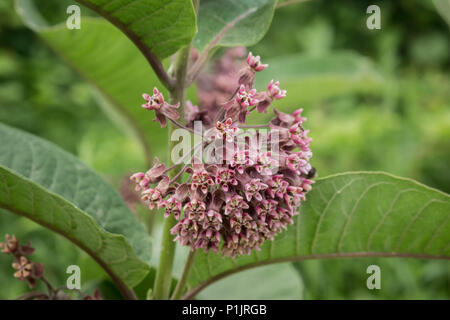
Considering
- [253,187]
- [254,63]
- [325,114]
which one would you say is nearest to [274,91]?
[254,63]

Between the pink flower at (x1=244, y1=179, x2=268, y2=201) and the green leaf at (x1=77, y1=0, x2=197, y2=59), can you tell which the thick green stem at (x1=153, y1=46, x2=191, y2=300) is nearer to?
the green leaf at (x1=77, y1=0, x2=197, y2=59)

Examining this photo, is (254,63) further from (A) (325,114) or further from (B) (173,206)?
(A) (325,114)

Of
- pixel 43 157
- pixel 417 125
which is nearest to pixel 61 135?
pixel 417 125

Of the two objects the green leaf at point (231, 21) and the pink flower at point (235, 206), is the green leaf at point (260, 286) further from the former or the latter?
the green leaf at point (231, 21)

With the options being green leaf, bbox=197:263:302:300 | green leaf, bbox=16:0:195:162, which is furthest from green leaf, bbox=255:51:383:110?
green leaf, bbox=197:263:302:300

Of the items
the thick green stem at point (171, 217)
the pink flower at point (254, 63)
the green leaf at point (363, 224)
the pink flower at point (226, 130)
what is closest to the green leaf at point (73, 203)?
the thick green stem at point (171, 217)
